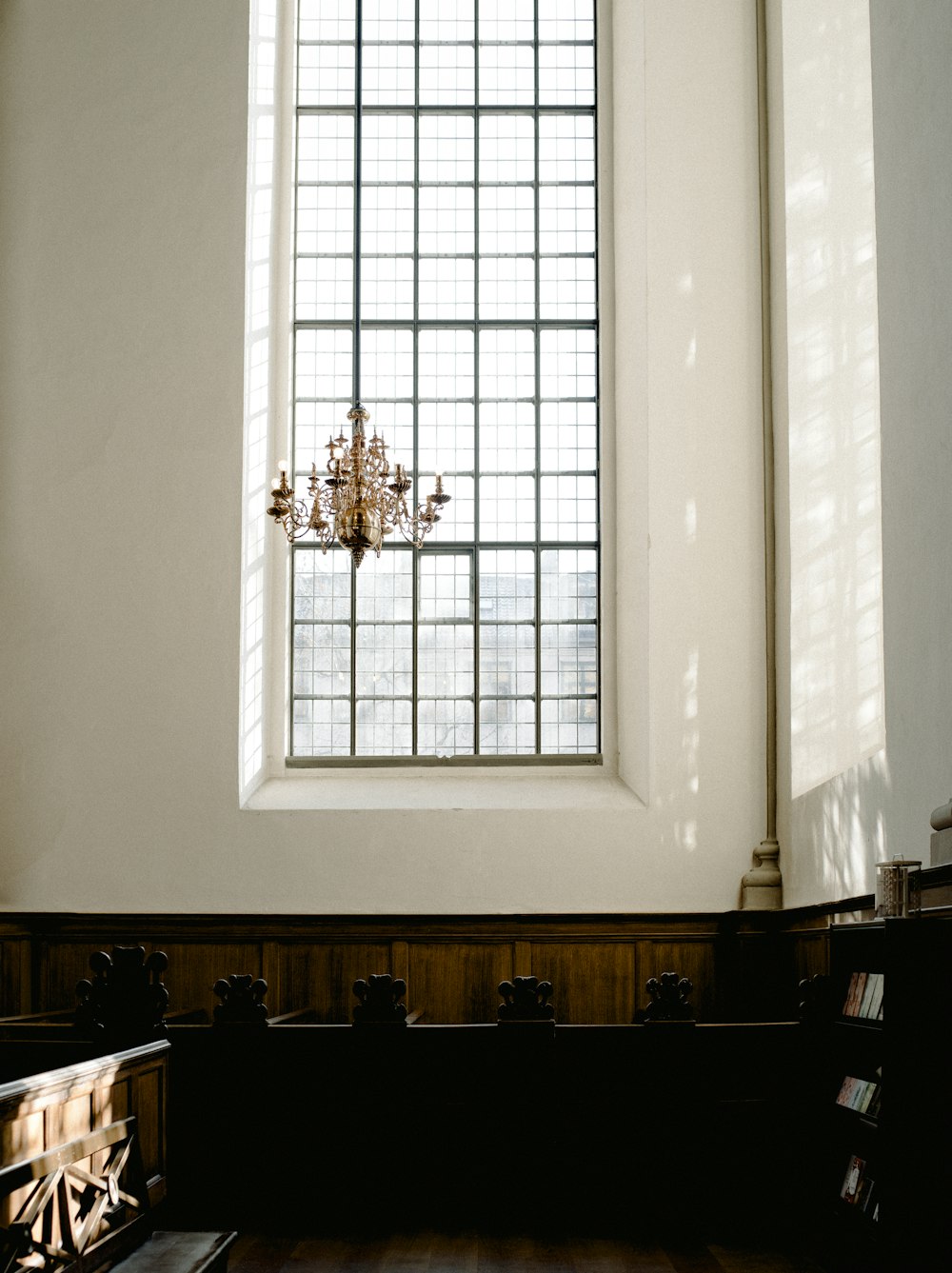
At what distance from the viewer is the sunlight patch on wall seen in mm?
6371

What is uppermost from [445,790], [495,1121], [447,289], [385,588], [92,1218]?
[447,289]

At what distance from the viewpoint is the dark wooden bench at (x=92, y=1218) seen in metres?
3.24

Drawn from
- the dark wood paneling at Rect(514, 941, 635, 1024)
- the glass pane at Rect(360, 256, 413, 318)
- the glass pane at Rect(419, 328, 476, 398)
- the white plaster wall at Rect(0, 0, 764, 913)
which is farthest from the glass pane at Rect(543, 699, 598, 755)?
the glass pane at Rect(360, 256, 413, 318)

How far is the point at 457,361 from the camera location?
8.90 m

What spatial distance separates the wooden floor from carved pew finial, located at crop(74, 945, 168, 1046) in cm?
90

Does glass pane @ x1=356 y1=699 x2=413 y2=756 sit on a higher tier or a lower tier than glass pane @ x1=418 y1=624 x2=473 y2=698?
lower

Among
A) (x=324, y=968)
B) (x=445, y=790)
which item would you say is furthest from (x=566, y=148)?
(x=324, y=968)

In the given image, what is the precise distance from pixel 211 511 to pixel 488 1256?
4.62 metres

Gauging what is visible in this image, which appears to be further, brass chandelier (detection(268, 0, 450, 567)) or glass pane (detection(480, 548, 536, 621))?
glass pane (detection(480, 548, 536, 621))

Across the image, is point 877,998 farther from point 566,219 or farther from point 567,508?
point 566,219

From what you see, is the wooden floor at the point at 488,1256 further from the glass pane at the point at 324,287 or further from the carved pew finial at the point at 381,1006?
the glass pane at the point at 324,287

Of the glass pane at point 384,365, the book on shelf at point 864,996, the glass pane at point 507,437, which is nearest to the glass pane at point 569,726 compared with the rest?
the glass pane at point 507,437

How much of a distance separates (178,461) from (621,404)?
2.76 metres

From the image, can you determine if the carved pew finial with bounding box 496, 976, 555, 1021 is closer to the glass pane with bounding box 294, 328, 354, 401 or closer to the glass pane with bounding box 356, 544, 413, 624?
the glass pane with bounding box 356, 544, 413, 624
